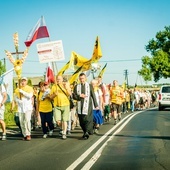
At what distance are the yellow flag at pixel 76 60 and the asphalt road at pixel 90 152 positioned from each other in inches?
215

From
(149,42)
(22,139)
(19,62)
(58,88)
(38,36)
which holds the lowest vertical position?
(22,139)

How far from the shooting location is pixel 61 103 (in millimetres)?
10844

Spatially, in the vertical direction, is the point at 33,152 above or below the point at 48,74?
below

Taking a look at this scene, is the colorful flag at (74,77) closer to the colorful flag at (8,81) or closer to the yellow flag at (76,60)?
the yellow flag at (76,60)

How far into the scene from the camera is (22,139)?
11023 millimetres

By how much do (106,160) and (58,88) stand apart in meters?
4.10

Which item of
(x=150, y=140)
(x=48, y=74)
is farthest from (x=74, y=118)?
(x=150, y=140)

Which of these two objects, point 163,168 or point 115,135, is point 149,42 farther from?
point 163,168

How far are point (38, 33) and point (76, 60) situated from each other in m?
4.25

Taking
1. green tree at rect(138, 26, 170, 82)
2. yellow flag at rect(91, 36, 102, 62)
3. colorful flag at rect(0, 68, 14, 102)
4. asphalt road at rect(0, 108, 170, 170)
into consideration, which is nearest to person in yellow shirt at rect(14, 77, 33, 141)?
asphalt road at rect(0, 108, 170, 170)

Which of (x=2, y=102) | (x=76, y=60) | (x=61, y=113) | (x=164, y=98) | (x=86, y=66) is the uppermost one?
(x=76, y=60)

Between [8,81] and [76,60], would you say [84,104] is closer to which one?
[8,81]

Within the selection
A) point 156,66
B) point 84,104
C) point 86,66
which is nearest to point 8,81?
point 84,104

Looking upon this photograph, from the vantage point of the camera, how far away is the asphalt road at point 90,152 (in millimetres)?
6852
